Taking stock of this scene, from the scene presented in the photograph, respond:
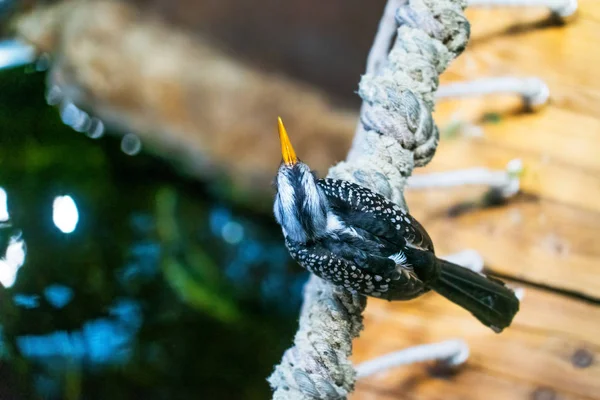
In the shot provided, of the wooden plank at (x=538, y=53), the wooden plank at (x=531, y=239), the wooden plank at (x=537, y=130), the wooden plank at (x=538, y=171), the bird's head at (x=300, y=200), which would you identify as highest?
the wooden plank at (x=538, y=53)

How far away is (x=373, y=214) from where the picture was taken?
2.68 ft

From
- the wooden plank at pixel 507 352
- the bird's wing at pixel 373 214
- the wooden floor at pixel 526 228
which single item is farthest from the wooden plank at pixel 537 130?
the bird's wing at pixel 373 214

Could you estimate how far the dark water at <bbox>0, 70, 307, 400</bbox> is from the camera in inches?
42.9

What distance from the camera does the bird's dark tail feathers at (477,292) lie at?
919 millimetres

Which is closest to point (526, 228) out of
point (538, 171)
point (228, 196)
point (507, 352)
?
point (538, 171)

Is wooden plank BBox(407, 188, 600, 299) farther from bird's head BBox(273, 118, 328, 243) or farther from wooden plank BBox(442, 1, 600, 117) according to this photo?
bird's head BBox(273, 118, 328, 243)

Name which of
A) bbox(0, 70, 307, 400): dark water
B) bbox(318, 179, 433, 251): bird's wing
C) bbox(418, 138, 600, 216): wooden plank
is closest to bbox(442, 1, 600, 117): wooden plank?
bbox(418, 138, 600, 216): wooden plank

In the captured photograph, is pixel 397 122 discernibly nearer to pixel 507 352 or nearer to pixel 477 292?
pixel 477 292

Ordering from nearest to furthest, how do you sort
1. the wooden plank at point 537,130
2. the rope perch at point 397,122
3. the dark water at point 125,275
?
the rope perch at point 397,122 < the dark water at point 125,275 < the wooden plank at point 537,130

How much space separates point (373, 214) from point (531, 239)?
1.79 ft

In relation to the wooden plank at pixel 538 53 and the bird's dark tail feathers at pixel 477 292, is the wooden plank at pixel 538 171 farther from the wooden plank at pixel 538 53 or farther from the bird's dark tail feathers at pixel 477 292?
the bird's dark tail feathers at pixel 477 292

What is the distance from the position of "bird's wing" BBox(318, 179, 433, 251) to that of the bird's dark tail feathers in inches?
4.3

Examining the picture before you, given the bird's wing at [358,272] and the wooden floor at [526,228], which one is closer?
the bird's wing at [358,272]

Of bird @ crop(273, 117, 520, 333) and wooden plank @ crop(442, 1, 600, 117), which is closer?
bird @ crop(273, 117, 520, 333)
